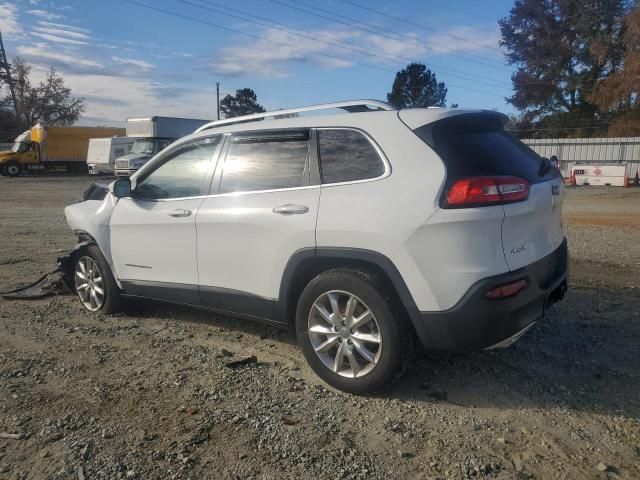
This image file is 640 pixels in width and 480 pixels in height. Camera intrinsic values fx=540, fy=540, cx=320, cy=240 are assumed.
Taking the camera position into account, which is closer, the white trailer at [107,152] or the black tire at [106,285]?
the black tire at [106,285]

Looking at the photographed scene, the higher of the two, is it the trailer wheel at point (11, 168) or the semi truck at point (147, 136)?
the semi truck at point (147, 136)

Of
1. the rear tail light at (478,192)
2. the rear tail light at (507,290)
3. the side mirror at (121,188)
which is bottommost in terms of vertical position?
the rear tail light at (507,290)

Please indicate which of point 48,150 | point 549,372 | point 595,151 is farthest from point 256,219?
point 48,150

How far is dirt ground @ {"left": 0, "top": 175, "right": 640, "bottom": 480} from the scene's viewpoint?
2.80 m

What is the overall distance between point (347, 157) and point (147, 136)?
29.5m

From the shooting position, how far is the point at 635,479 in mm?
2607

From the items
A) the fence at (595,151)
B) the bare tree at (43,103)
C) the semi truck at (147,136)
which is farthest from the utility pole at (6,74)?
the fence at (595,151)

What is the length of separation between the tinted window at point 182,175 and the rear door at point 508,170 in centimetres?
192

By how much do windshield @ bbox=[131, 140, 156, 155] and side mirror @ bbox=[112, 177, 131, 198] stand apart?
86.8 ft

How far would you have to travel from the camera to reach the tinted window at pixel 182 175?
4438 mm

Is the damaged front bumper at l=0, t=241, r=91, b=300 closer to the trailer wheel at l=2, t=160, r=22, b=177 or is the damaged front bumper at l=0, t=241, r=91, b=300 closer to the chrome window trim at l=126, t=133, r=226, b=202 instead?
the chrome window trim at l=126, t=133, r=226, b=202

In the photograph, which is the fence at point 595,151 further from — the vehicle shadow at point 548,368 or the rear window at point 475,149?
the rear window at point 475,149

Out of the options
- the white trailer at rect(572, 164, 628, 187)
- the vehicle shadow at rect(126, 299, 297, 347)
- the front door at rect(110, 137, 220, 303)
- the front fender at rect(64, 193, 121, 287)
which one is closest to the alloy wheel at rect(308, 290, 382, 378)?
the vehicle shadow at rect(126, 299, 297, 347)

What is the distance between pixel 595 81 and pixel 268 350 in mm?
49458
